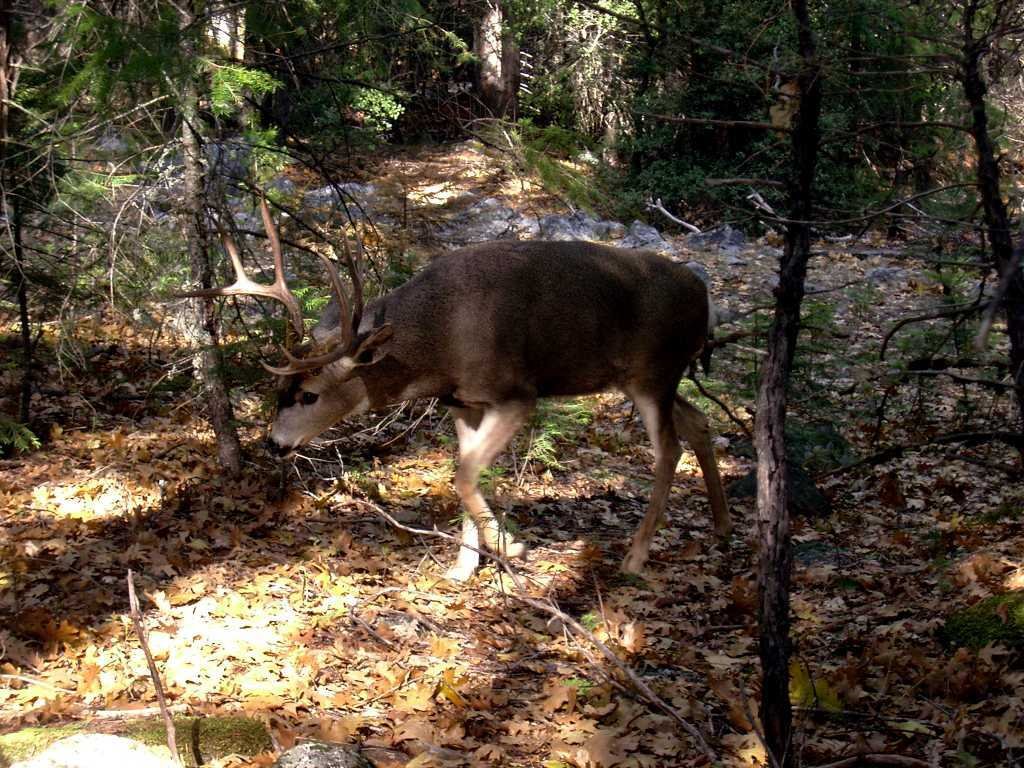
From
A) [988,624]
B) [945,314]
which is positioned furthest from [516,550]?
[945,314]

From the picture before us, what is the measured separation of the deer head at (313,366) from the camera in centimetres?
788

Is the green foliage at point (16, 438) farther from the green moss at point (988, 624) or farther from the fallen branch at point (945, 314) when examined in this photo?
the green moss at point (988, 624)

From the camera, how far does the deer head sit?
25.8 feet

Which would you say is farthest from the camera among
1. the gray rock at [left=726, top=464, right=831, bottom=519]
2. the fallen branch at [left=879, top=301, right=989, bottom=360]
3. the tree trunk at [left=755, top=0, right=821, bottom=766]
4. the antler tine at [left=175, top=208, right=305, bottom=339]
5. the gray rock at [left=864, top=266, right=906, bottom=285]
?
the gray rock at [left=864, top=266, right=906, bottom=285]

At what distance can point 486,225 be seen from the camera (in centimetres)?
2162

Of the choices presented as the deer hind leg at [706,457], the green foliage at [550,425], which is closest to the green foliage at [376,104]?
the green foliage at [550,425]

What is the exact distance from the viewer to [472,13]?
2394cm

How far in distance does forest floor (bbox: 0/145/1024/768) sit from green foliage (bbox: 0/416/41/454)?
230 millimetres

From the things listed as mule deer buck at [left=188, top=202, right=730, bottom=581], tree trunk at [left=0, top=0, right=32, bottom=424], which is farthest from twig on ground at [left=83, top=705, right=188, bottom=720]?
tree trunk at [left=0, top=0, right=32, bottom=424]

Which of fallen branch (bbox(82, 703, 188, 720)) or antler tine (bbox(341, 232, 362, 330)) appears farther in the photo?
antler tine (bbox(341, 232, 362, 330))

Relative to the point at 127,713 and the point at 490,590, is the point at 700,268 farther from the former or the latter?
the point at 127,713

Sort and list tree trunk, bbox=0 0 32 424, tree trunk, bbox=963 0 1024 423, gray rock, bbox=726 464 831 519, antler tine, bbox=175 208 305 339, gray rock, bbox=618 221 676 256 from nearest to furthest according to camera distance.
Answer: tree trunk, bbox=963 0 1024 423 → antler tine, bbox=175 208 305 339 → tree trunk, bbox=0 0 32 424 → gray rock, bbox=726 464 831 519 → gray rock, bbox=618 221 676 256

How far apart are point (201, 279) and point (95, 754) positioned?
5.08m

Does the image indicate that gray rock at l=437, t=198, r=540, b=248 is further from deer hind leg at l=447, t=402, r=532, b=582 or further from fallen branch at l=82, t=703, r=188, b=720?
fallen branch at l=82, t=703, r=188, b=720
